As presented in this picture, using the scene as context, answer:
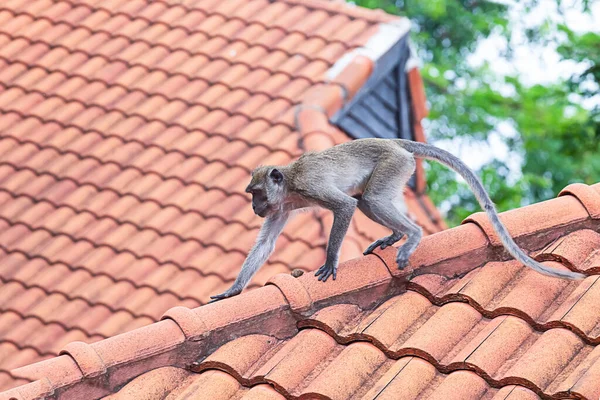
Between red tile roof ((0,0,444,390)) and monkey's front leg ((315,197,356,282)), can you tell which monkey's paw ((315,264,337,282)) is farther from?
red tile roof ((0,0,444,390))

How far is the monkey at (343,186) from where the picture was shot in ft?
12.8

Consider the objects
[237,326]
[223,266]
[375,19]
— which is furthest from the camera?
[375,19]

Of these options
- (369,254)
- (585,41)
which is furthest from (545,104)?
(369,254)

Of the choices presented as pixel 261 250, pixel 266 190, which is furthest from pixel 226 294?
pixel 266 190

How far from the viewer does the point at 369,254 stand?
3584 millimetres

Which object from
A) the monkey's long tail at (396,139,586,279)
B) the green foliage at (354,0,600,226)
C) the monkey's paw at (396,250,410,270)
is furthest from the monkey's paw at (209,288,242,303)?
the green foliage at (354,0,600,226)

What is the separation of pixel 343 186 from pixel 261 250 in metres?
0.46

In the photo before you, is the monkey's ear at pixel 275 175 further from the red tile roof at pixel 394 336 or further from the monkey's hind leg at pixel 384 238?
the red tile roof at pixel 394 336

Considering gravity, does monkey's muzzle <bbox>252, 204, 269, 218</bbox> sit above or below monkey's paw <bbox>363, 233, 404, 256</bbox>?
above

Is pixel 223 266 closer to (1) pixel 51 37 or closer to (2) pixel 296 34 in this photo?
(2) pixel 296 34

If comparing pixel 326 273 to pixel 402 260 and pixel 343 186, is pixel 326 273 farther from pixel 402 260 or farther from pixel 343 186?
pixel 343 186

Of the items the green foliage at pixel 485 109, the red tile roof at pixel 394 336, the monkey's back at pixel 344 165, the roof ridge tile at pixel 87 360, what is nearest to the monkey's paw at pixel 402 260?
the red tile roof at pixel 394 336

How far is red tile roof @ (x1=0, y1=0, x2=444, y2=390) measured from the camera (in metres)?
5.64

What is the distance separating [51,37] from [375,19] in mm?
2679
